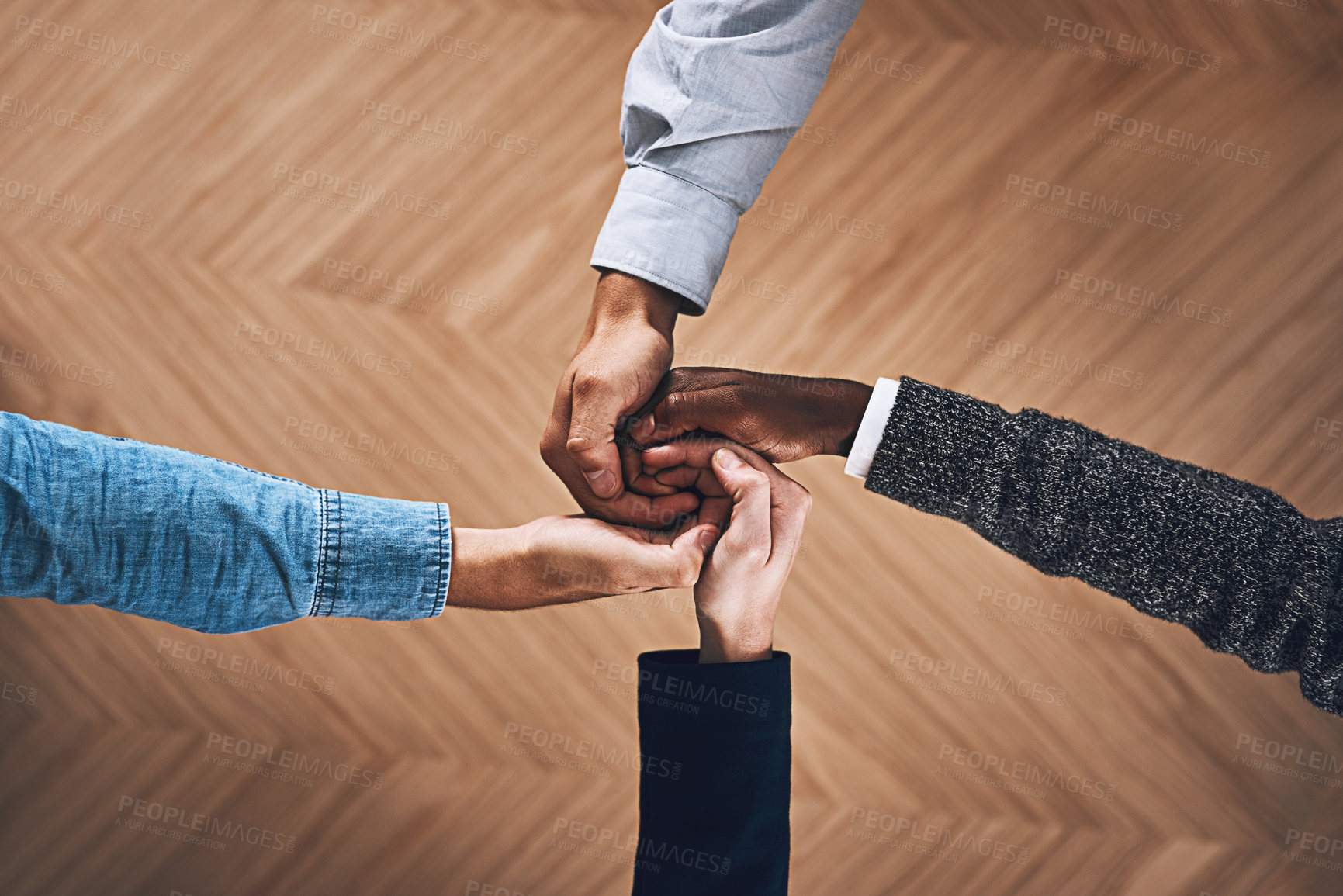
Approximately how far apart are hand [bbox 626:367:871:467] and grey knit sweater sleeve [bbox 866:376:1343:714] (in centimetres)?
12

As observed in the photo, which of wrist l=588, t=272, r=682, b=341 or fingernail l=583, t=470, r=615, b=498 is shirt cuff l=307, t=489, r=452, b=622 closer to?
fingernail l=583, t=470, r=615, b=498

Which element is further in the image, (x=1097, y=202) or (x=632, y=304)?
(x=1097, y=202)

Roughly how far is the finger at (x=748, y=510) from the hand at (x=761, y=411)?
0.20 ft

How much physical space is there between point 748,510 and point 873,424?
0.63 feet

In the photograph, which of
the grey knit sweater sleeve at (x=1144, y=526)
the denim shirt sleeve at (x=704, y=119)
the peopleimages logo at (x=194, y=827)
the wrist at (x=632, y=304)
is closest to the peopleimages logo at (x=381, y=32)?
the denim shirt sleeve at (x=704, y=119)

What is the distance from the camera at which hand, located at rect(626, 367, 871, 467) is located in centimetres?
99

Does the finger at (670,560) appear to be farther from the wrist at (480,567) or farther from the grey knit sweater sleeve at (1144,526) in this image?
the grey knit sweater sleeve at (1144,526)

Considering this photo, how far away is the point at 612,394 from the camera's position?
3.27 ft

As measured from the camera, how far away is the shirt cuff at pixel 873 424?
3.01 ft

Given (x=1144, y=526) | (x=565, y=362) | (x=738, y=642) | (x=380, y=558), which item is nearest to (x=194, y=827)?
(x=380, y=558)

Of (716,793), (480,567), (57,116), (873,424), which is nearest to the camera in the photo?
(716,793)

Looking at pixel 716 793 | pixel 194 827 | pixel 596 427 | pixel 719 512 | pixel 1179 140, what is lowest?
pixel 194 827

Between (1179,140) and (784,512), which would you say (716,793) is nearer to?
(784,512)

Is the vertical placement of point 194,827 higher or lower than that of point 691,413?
lower
